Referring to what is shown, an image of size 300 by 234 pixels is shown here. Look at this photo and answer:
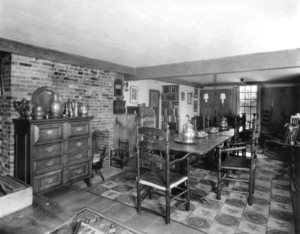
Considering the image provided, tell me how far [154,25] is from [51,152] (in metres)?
2.29

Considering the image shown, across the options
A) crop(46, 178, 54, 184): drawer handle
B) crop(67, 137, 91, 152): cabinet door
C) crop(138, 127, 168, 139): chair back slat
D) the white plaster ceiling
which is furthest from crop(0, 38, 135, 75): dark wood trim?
crop(138, 127, 168, 139): chair back slat

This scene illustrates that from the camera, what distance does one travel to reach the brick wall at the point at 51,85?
317cm

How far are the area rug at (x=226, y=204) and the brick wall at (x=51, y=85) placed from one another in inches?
54.9

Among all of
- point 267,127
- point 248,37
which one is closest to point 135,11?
point 248,37

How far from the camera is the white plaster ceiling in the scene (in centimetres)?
200

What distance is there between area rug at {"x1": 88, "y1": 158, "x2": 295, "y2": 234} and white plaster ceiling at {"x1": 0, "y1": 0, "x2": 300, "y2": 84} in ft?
7.65

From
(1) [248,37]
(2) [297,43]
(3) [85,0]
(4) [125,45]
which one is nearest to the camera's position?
(3) [85,0]

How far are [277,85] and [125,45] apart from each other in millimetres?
7143

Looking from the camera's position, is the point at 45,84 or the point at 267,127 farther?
the point at 267,127

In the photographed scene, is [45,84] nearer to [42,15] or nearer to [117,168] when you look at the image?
[42,15]

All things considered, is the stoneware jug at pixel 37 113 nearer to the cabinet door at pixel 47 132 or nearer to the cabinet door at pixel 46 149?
the cabinet door at pixel 47 132

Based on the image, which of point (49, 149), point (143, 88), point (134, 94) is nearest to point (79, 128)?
point (49, 149)

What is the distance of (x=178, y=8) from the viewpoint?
205cm

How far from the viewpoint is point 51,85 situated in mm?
3654
